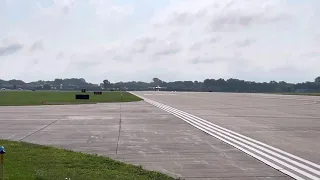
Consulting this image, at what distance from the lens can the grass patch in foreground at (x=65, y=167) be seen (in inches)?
362

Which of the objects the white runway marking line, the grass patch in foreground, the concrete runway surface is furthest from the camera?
the concrete runway surface

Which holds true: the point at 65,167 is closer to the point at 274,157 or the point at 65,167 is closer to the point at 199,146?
the point at 199,146

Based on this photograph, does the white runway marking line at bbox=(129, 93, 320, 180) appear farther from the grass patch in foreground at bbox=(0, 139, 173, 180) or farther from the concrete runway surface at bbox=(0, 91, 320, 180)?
the grass patch in foreground at bbox=(0, 139, 173, 180)

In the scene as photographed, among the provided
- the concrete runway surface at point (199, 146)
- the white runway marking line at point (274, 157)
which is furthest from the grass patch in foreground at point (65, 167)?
the white runway marking line at point (274, 157)

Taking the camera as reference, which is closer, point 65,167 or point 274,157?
point 65,167

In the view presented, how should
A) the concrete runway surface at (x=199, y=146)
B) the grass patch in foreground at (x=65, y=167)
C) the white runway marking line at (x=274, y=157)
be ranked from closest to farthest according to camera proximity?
the grass patch in foreground at (x=65, y=167)
the white runway marking line at (x=274, y=157)
the concrete runway surface at (x=199, y=146)

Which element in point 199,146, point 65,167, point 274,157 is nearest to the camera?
point 65,167

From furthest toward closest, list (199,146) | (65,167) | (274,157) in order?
1. (199,146)
2. (274,157)
3. (65,167)

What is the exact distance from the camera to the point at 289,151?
13.8 m

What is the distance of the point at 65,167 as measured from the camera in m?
10.3

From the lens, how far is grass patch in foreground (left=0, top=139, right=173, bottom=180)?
920cm

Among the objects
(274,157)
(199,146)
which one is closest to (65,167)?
(199,146)

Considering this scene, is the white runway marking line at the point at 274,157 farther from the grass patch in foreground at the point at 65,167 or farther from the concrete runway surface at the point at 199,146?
the grass patch in foreground at the point at 65,167

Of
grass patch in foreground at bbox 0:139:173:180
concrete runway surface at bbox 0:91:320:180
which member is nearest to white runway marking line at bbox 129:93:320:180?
concrete runway surface at bbox 0:91:320:180
